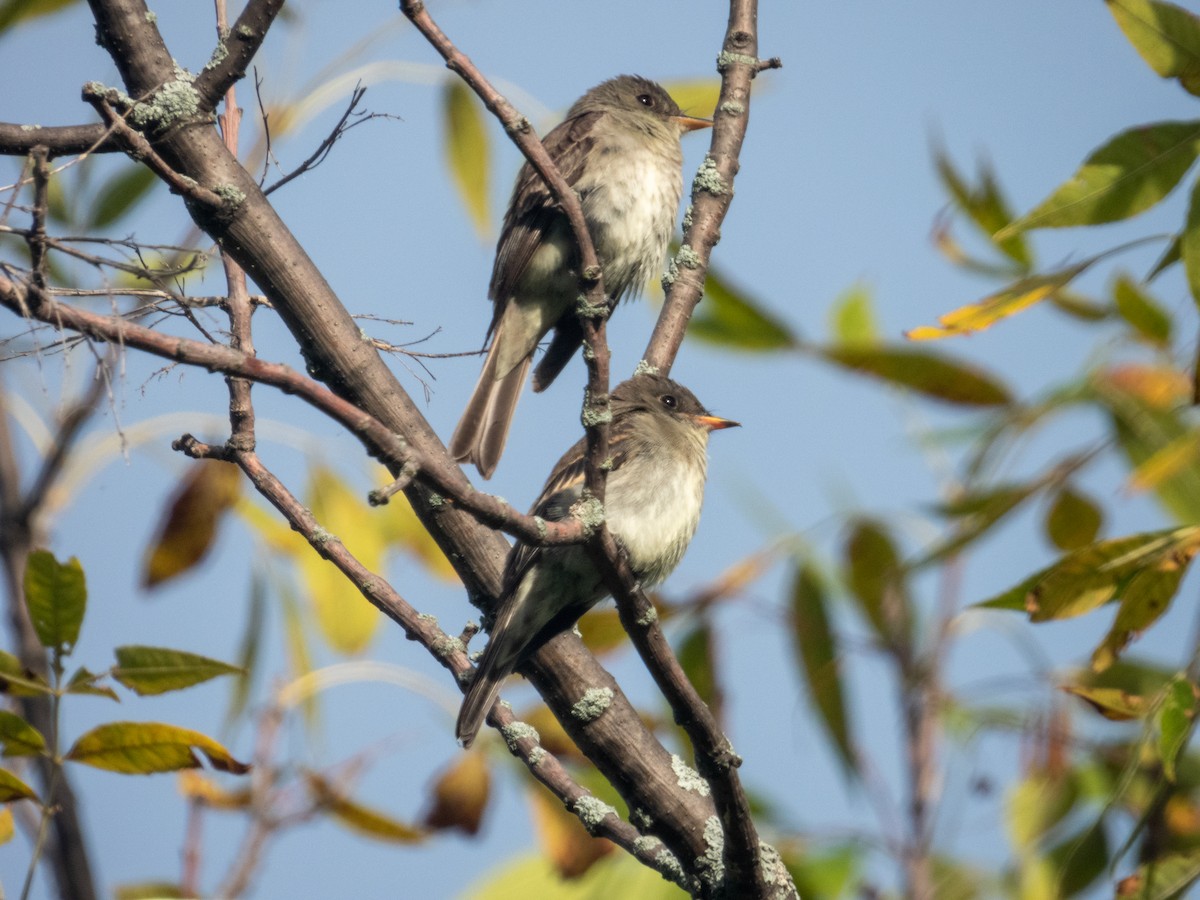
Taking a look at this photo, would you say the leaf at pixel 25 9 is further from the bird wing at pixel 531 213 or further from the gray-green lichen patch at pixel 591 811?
the gray-green lichen patch at pixel 591 811

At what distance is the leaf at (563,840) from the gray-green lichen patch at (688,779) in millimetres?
881

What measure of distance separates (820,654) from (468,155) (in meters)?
2.30

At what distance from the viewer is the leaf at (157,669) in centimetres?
228

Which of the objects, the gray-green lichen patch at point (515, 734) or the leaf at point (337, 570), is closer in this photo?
the gray-green lichen patch at point (515, 734)

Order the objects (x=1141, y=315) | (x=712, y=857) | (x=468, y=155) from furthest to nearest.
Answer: (x=468, y=155) < (x=1141, y=315) < (x=712, y=857)

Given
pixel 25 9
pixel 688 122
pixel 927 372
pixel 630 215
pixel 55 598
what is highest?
pixel 688 122

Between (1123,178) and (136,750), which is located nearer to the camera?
(136,750)

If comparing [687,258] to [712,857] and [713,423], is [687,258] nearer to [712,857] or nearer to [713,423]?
[713,423]

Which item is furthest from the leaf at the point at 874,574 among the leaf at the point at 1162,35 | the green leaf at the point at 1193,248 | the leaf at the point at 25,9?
the leaf at the point at 25,9

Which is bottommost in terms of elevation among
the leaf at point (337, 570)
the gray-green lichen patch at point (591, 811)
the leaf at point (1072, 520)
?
the gray-green lichen patch at point (591, 811)

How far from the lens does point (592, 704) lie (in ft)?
8.89

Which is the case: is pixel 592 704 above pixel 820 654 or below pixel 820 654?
below

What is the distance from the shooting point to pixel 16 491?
3912mm

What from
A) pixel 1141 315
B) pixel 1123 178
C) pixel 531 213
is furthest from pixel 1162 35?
pixel 531 213
